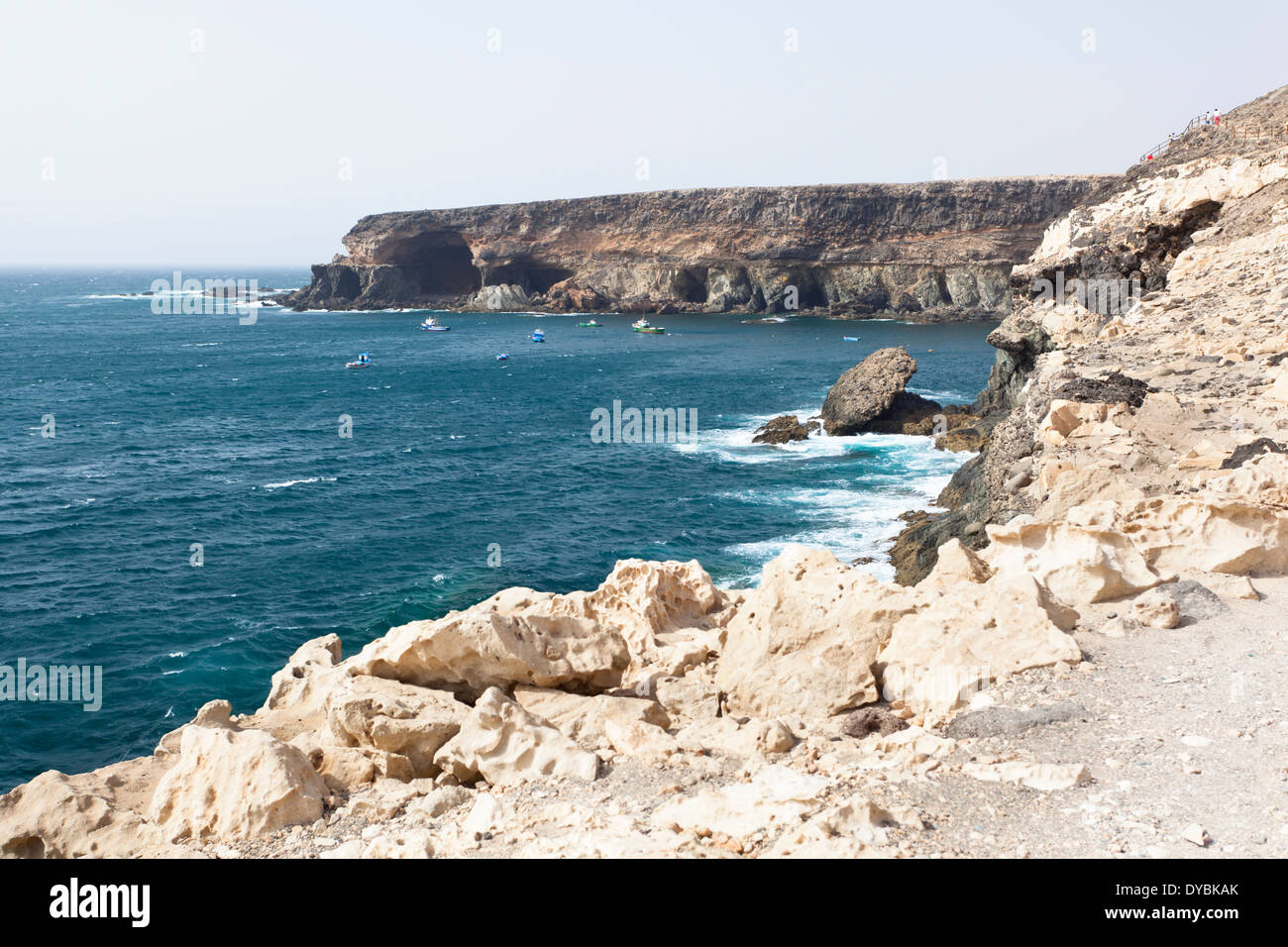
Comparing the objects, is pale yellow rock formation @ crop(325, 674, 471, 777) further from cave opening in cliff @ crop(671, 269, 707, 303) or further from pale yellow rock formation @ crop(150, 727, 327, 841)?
cave opening in cliff @ crop(671, 269, 707, 303)

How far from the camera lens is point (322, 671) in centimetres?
1475

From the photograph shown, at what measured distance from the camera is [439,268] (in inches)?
5773

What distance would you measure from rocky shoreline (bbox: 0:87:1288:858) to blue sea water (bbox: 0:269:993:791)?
42.0 feet

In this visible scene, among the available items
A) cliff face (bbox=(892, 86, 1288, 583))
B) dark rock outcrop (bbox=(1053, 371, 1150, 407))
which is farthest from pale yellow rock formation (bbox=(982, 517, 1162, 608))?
dark rock outcrop (bbox=(1053, 371, 1150, 407))

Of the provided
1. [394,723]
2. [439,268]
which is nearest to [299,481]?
[394,723]

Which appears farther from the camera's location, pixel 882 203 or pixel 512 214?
pixel 512 214

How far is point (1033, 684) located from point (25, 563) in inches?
1326

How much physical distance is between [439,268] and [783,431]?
106m

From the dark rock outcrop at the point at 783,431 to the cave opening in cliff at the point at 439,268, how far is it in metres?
97.0

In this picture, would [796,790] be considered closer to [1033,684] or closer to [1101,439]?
[1033,684]

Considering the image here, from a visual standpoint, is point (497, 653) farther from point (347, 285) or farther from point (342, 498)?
point (347, 285)

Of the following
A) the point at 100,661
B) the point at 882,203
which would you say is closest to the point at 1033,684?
the point at 100,661

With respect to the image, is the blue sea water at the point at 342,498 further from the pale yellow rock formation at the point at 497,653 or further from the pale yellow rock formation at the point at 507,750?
the pale yellow rock formation at the point at 507,750

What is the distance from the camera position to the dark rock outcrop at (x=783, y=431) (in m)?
51.9
